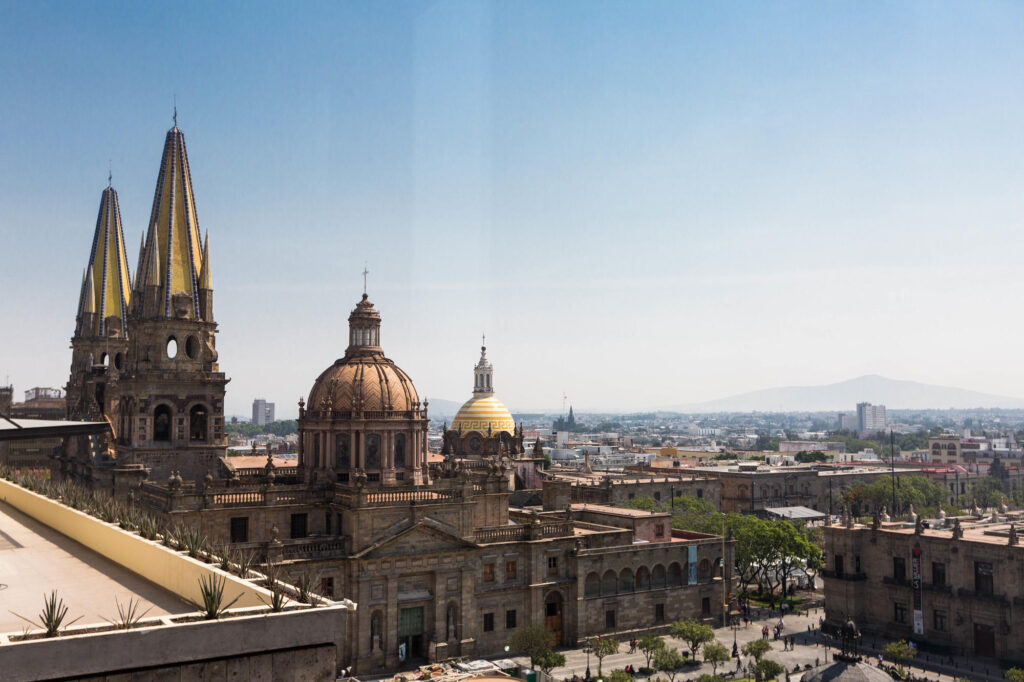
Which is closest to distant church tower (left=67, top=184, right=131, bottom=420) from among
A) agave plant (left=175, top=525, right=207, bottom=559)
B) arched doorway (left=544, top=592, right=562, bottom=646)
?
arched doorway (left=544, top=592, right=562, bottom=646)

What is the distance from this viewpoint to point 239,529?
4978 centimetres

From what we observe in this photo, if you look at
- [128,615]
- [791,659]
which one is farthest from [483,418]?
[128,615]

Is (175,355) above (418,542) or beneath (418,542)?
above

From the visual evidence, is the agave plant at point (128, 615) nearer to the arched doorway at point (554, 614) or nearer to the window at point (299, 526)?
the window at point (299, 526)

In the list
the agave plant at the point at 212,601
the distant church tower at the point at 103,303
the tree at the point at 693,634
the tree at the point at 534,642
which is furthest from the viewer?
the distant church tower at the point at 103,303

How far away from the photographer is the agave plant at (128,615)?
1361cm

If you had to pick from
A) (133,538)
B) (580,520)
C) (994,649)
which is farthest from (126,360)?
(994,649)

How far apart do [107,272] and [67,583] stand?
59.1 meters

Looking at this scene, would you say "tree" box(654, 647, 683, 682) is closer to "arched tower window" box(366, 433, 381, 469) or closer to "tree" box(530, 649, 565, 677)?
"tree" box(530, 649, 565, 677)

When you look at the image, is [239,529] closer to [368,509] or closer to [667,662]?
[368,509]

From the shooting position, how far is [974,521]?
68.6 meters

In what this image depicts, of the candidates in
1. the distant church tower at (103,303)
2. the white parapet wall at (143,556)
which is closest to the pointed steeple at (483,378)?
the distant church tower at (103,303)

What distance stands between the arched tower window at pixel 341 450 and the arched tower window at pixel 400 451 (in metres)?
2.92

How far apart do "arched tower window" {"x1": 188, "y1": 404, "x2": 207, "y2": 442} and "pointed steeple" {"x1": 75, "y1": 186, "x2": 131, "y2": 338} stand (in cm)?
1722
